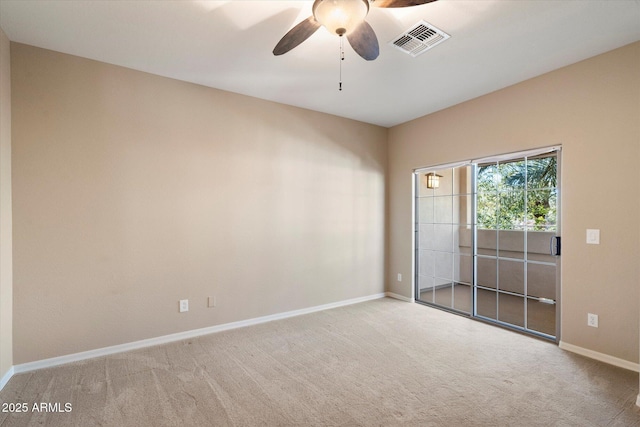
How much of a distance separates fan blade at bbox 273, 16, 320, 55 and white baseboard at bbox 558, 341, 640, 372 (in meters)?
3.66

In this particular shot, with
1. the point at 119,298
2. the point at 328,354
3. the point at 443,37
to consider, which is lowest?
the point at 328,354

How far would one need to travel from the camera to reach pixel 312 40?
101 inches

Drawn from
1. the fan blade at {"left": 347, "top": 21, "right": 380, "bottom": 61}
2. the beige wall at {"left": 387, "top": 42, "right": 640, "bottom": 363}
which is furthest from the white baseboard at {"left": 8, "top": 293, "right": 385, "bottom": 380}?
the fan blade at {"left": 347, "top": 21, "right": 380, "bottom": 61}

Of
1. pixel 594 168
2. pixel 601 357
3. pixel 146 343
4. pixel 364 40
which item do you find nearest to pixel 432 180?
pixel 594 168

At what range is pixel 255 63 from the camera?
2.96m

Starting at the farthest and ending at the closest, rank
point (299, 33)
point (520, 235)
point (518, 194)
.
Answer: point (520, 235) < point (518, 194) < point (299, 33)

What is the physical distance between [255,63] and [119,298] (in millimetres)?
2637

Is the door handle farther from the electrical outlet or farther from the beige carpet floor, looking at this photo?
the beige carpet floor

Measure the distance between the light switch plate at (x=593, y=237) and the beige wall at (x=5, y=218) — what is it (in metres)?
5.01

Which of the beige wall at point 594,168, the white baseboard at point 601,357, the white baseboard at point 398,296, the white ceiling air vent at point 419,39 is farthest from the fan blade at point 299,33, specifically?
the white baseboard at point 398,296

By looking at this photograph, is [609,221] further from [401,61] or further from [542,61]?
[401,61]

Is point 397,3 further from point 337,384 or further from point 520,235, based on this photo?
point 520,235

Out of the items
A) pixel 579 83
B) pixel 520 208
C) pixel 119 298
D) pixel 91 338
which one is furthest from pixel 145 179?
pixel 579 83

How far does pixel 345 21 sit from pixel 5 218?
9.68 ft
